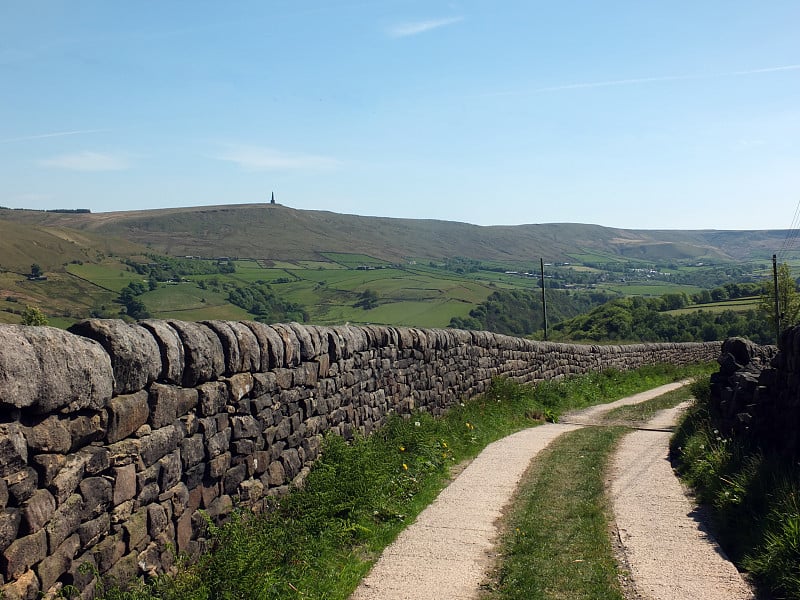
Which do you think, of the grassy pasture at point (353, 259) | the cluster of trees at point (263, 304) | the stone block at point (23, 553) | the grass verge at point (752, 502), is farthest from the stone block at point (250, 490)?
the grassy pasture at point (353, 259)

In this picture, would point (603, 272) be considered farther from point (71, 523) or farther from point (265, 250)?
point (71, 523)

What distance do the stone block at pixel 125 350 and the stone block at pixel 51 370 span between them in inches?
5.8

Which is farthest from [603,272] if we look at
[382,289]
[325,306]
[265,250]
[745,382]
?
[745,382]

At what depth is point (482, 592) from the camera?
6.24 metres

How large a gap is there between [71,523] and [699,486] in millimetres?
7421

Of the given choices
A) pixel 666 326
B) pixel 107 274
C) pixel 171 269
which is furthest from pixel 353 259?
pixel 666 326

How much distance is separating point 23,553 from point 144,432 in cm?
132

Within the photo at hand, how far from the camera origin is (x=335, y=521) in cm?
752

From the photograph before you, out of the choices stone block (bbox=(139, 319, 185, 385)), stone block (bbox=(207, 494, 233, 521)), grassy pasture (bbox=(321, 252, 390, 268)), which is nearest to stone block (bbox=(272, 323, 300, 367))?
stone block (bbox=(207, 494, 233, 521))

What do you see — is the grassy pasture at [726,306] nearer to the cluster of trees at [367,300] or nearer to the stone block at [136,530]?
the cluster of trees at [367,300]

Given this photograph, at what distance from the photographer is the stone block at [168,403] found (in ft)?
17.6

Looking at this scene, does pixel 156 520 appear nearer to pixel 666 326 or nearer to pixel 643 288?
pixel 666 326

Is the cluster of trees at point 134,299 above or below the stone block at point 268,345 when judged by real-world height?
below

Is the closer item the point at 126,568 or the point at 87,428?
the point at 87,428
